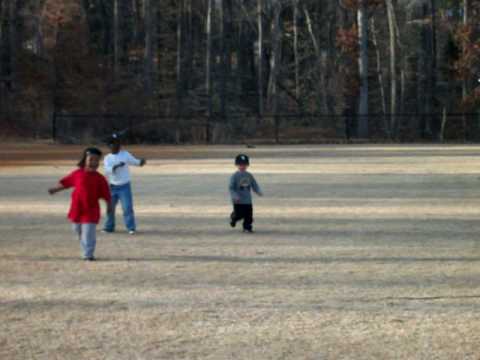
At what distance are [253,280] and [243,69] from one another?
72808mm

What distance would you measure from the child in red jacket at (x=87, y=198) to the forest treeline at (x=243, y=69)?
4248 cm

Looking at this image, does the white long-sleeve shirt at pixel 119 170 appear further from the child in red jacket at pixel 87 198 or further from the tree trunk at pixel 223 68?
the tree trunk at pixel 223 68

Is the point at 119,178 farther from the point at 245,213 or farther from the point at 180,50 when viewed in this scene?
the point at 180,50

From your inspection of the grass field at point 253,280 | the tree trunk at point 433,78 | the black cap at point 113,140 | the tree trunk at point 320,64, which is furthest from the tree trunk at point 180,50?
the black cap at point 113,140

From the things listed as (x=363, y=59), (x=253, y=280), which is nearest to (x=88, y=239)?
(x=253, y=280)

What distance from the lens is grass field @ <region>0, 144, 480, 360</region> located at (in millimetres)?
7945

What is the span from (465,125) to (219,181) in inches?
1425

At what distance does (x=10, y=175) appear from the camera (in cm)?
3011

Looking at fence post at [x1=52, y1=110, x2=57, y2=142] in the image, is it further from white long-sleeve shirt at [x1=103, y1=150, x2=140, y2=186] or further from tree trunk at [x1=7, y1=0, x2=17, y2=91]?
white long-sleeve shirt at [x1=103, y1=150, x2=140, y2=186]

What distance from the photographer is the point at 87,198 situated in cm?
1268

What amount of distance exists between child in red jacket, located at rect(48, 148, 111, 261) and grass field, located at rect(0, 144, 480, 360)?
283 millimetres

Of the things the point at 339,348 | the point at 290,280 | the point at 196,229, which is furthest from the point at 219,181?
→ the point at 339,348

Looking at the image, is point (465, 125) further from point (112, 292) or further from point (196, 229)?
point (112, 292)

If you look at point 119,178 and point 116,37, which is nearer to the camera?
point 119,178
